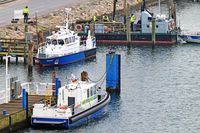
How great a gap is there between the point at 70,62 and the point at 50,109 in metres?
31.1

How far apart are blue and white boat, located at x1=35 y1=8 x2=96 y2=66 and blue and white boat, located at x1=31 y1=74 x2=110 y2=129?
22430 mm

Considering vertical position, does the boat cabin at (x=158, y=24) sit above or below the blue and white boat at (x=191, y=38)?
above

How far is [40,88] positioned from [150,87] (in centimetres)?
1014

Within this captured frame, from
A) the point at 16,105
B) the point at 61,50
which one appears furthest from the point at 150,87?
the point at 16,105

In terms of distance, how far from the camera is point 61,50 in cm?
10956

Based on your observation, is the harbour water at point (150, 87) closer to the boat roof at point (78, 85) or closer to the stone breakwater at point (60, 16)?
the boat roof at point (78, 85)

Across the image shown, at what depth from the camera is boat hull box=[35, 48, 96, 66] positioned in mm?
107812

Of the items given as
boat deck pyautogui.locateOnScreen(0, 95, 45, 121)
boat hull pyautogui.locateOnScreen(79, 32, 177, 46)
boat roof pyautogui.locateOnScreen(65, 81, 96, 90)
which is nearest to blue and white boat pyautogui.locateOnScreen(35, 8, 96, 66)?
boat hull pyautogui.locateOnScreen(79, 32, 177, 46)

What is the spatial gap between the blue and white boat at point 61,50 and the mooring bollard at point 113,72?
16.0 meters

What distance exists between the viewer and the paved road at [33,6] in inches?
5217

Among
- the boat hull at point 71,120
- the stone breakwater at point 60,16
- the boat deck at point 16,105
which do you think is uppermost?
the stone breakwater at point 60,16

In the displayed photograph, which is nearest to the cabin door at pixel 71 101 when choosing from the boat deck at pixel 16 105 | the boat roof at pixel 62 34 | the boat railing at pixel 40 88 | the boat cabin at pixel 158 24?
the boat deck at pixel 16 105

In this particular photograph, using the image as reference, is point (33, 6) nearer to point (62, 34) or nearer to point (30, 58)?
point (62, 34)

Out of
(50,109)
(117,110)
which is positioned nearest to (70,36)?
(117,110)
